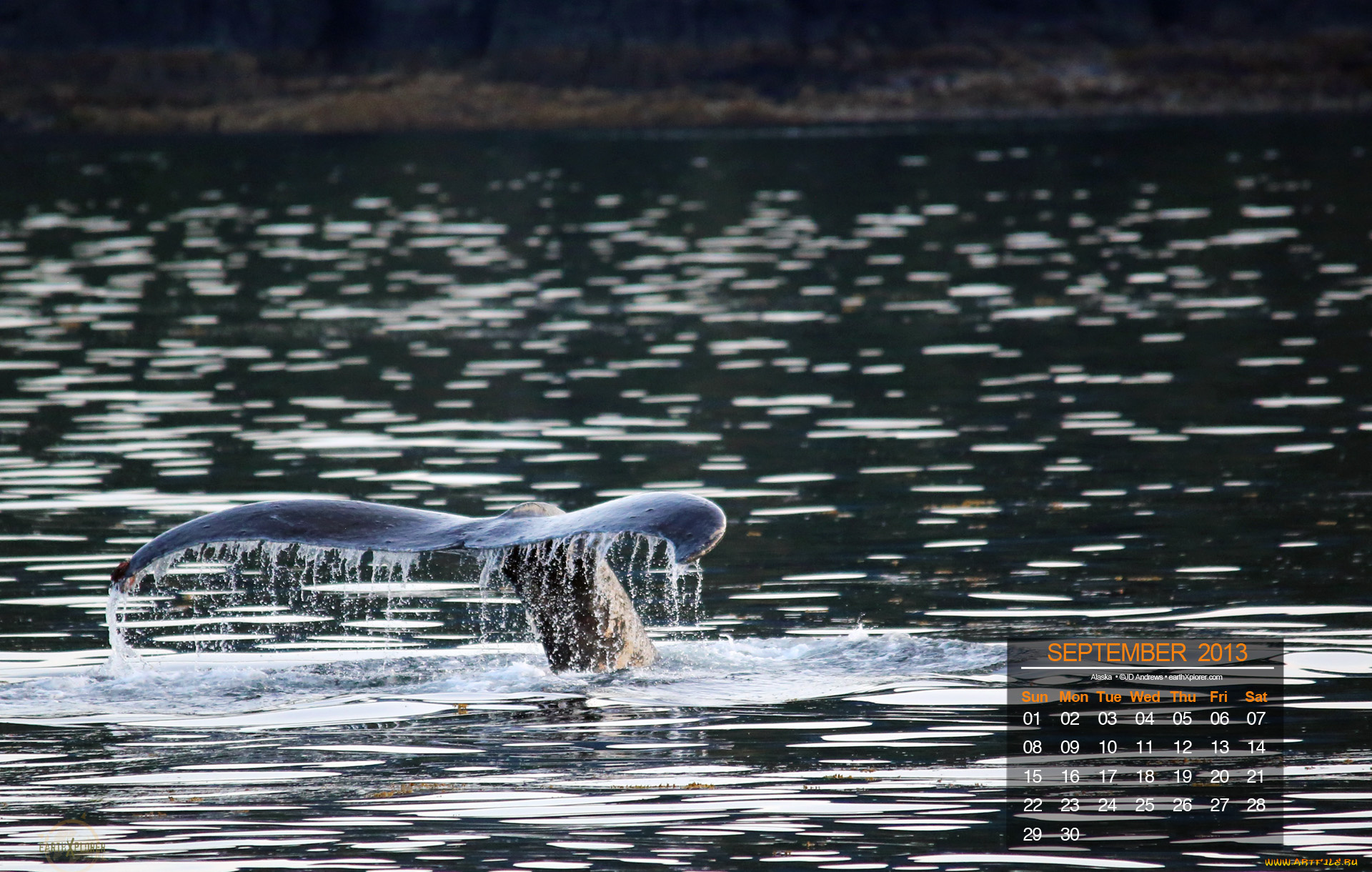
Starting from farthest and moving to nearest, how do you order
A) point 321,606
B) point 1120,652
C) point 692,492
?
point 692,492 → point 321,606 → point 1120,652

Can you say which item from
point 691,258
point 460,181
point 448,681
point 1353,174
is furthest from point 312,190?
point 448,681

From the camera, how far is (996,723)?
11789 millimetres

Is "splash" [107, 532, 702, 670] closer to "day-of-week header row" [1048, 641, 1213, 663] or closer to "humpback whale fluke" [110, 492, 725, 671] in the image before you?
"humpback whale fluke" [110, 492, 725, 671]

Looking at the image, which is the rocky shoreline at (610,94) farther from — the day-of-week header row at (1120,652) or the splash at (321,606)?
the day-of-week header row at (1120,652)

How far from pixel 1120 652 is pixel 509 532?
434 cm

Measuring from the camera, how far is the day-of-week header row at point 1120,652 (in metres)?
13.2

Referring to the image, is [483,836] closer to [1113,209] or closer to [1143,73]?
[1113,209]

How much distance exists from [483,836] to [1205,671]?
4981 millimetres

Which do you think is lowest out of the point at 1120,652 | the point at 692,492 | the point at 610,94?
the point at 1120,652

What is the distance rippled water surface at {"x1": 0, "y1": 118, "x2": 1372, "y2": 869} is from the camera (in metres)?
10.4

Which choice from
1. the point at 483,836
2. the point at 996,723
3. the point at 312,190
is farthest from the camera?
the point at 312,190

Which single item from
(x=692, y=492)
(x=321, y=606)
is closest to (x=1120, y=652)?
(x=321, y=606)
